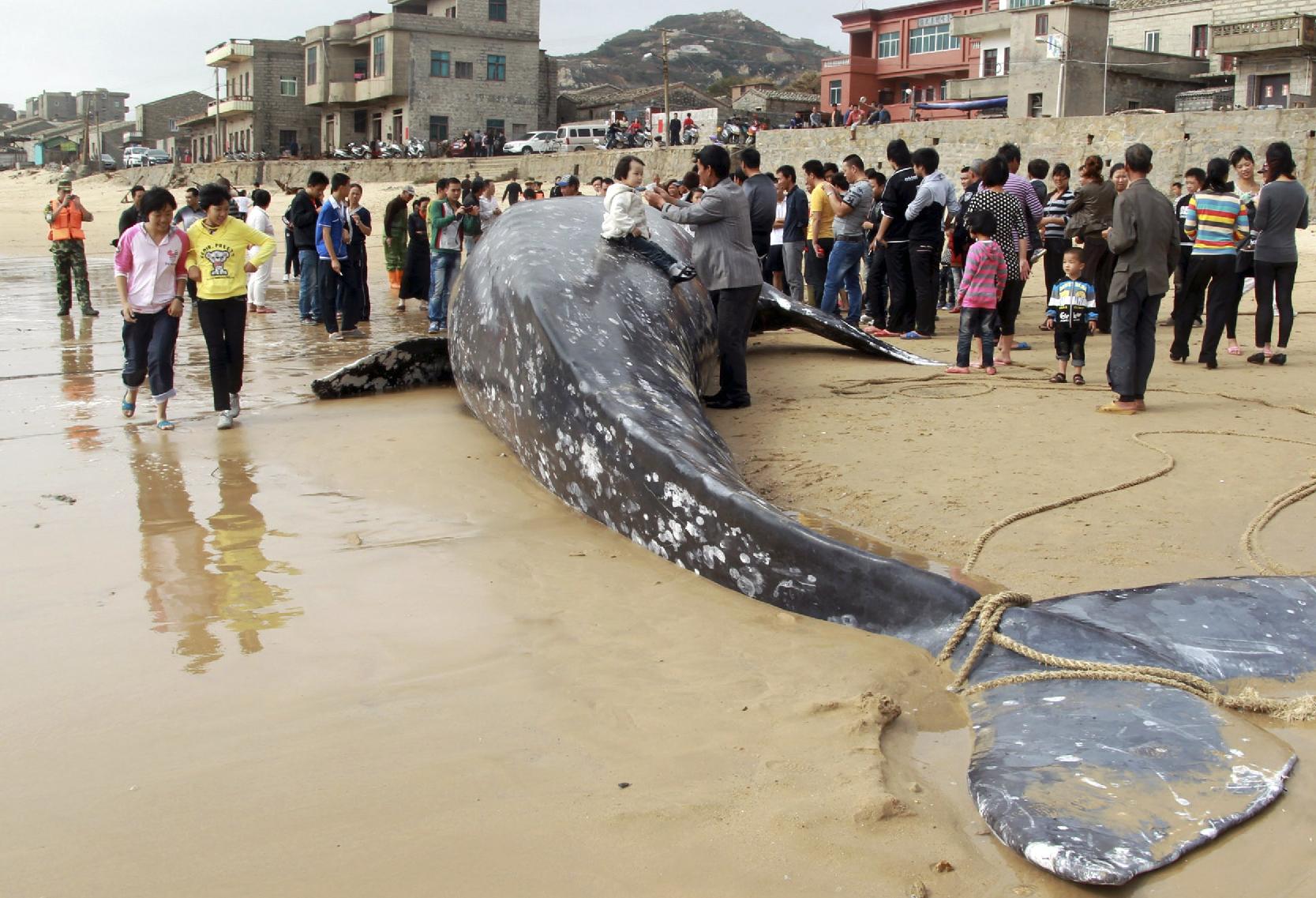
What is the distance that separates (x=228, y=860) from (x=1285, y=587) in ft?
10.8

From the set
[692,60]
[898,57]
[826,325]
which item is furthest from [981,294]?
[692,60]

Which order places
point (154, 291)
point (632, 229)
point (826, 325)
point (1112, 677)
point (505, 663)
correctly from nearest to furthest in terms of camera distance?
point (1112, 677) < point (505, 663) < point (632, 229) < point (154, 291) < point (826, 325)

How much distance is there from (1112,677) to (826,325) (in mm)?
6684

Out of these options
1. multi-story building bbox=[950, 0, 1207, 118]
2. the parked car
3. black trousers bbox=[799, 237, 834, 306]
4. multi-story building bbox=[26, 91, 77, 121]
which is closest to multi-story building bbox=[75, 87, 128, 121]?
multi-story building bbox=[26, 91, 77, 121]

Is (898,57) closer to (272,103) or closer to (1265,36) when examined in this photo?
(1265,36)

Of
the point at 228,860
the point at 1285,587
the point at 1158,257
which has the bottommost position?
the point at 228,860

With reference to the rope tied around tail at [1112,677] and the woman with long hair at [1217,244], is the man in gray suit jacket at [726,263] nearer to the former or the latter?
the woman with long hair at [1217,244]

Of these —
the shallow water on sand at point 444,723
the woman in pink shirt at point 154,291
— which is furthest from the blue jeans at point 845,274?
the shallow water on sand at point 444,723

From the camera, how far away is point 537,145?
53.1 m

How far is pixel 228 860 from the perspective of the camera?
268 cm

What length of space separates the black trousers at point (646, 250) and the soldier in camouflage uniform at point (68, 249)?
9761mm

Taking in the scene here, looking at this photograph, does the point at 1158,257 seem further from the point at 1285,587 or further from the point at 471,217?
the point at 471,217

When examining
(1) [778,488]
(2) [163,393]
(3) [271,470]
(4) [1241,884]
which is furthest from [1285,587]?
(2) [163,393]

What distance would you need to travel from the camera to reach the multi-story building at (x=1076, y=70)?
1629 inches
